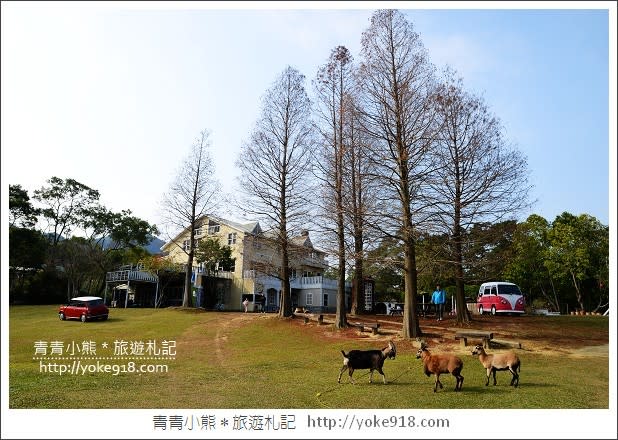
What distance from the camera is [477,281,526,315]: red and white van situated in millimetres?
21688

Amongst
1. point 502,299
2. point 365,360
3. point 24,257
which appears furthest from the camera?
point 24,257

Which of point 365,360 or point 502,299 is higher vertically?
point 365,360

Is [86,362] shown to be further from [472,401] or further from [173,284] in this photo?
[173,284]

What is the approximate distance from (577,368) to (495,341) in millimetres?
3042

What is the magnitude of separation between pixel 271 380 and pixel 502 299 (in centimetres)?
1644

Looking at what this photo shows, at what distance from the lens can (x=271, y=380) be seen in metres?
8.76

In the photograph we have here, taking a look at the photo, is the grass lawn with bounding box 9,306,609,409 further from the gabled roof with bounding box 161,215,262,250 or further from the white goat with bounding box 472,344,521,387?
the gabled roof with bounding box 161,215,262,250

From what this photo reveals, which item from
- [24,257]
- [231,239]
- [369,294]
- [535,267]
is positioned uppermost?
[231,239]

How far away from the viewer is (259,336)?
14.7 meters

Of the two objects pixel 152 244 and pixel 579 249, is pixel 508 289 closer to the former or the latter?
pixel 579 249

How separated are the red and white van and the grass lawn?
1066cm

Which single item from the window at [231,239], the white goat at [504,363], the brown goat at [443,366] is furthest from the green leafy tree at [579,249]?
the brown goat at [443,366]

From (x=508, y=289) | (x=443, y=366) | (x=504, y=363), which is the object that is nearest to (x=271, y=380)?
(x=443, y=366)

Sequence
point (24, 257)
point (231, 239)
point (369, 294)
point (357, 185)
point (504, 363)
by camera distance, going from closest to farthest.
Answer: point (504, 363)
point (357, 185)
point (24, 257)
point (369, 294)
point (231, 239)
